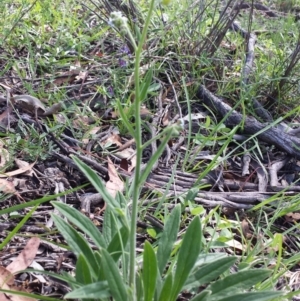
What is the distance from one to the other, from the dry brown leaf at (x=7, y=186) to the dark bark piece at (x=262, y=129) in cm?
89

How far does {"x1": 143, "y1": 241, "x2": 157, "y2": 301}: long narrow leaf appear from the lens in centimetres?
97

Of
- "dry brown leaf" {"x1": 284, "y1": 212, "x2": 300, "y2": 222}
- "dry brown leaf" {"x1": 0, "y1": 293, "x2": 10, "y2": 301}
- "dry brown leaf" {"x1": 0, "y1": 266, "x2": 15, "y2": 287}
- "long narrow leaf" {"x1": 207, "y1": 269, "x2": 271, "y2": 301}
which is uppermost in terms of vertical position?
"dry brown leaf" {"x1": 284, "y1": 212, "x2": 300, "y2": 222}

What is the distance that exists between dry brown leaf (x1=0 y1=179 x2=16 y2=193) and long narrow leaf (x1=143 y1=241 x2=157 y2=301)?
2.40 ft

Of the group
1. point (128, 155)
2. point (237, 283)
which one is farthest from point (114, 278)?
point (128, 155)

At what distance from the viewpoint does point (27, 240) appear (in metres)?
1.42

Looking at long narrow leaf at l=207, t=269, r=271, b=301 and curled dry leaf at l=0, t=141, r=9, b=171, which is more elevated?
long narrow leaf at l=207, t=269, r=271, b=301

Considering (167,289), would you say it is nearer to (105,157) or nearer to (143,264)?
(143,264)

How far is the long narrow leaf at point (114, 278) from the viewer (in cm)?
94

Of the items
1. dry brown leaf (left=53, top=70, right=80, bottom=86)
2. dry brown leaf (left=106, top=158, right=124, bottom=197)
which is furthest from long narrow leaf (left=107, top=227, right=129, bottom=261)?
dry brown leaf (left=53, top=70, right=80, bottom=86)

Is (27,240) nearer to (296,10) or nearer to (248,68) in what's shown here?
(248,68)

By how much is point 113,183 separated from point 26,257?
46cm

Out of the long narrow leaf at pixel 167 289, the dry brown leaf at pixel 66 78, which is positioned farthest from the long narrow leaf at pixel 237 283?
the dry brown leaf at pixel 66 78

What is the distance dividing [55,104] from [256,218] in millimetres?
960

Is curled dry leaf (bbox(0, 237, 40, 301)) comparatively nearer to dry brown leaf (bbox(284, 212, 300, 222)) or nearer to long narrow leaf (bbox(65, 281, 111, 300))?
long narrow leaf (bbox(65, 281, 111, 300))
